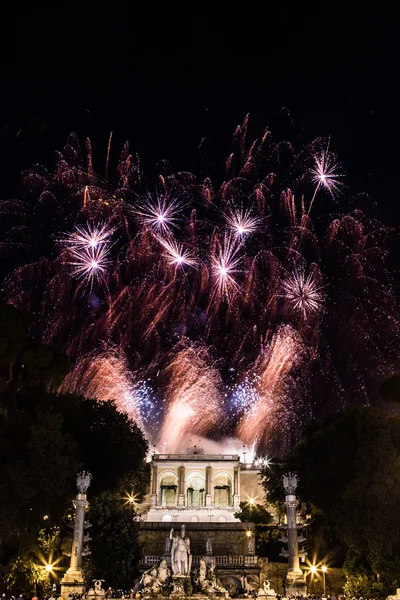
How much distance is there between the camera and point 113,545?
41.5 metres

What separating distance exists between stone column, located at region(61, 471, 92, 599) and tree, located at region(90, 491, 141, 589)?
4128 mm

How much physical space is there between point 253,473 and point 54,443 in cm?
4781

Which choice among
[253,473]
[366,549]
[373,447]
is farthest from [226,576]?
[253,473]

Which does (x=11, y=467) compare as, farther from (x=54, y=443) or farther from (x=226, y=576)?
(x=226, y=576)

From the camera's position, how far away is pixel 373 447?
38125 mm

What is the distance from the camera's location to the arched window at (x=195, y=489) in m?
79.4

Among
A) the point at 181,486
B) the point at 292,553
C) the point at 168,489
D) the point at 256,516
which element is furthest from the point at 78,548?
the point at 168,489

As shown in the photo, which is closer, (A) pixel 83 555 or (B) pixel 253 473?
(A) pixel 83 555

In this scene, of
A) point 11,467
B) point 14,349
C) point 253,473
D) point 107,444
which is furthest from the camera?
point 253,473

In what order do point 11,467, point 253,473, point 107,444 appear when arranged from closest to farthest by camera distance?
point 11,467
point 107,444
point 253,473

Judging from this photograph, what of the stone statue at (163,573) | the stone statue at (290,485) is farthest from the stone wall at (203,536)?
the stone statue at (163,573)

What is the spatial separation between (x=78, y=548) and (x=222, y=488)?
45.2m

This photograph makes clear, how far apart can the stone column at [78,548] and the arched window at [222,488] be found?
4358 centimetres

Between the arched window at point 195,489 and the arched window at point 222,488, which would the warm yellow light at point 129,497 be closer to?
the arched window at point 195,489
